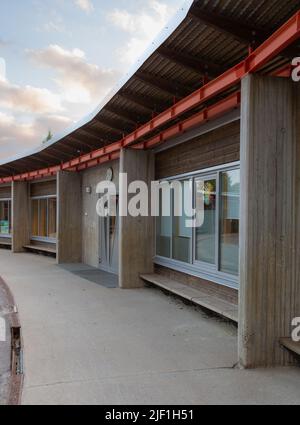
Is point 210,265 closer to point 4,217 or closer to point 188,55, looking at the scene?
point 188,55

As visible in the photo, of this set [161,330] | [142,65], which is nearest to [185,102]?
[142,65]

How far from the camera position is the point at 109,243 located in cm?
1046

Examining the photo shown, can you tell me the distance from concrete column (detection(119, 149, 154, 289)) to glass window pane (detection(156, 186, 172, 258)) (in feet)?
0.58

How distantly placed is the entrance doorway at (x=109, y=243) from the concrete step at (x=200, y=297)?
7.32 feet

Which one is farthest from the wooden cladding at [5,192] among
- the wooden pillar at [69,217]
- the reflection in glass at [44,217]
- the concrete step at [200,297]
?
the concrete step at [200,297]

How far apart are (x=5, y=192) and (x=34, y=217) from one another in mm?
3022

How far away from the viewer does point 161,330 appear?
5301 millimetres

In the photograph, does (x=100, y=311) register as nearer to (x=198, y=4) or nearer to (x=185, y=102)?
(x=185, y=102)

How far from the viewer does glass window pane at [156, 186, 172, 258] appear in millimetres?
7855

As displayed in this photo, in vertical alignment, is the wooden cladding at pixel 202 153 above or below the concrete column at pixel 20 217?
above

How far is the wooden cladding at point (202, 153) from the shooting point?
18.9 ft

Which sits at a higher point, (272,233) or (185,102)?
(185,102)

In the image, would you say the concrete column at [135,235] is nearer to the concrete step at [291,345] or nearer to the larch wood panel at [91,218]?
the larch wood panel at [91,218]

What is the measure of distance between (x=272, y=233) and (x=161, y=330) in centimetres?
214
